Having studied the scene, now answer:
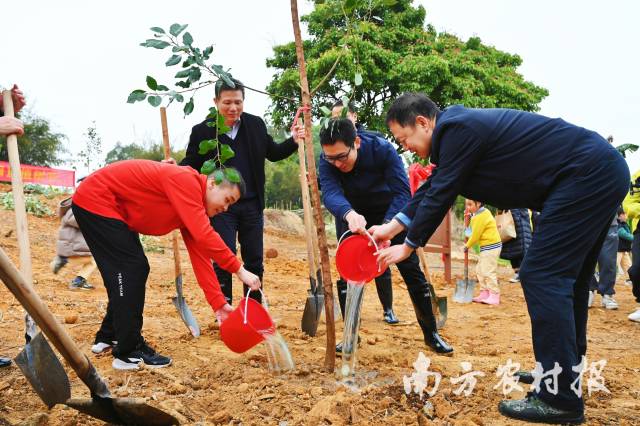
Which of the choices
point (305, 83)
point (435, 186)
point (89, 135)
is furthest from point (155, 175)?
point (89, 135)

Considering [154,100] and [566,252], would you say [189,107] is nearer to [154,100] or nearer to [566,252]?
[154,100]

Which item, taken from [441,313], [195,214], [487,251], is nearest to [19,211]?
[195,214]

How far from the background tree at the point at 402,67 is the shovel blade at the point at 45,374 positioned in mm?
12024

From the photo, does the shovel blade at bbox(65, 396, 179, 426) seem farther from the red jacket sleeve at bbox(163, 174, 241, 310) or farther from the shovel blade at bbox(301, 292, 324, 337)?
the shovel blade at bbox(301, 292, 324, 337)

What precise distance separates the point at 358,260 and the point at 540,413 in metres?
1.14

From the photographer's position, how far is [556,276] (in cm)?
229

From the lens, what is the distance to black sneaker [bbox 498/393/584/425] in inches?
89.4

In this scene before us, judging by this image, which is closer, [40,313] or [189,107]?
[40,313]

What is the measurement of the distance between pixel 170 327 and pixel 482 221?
427cm

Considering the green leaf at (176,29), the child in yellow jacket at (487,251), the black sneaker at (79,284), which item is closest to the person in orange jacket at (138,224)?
the green leaf at (176,29)

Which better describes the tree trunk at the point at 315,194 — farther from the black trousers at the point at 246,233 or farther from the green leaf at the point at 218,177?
the black trousers at the point at 246,233

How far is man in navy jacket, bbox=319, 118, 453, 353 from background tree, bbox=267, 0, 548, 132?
34.1ft

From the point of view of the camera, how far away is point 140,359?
3.07 metres

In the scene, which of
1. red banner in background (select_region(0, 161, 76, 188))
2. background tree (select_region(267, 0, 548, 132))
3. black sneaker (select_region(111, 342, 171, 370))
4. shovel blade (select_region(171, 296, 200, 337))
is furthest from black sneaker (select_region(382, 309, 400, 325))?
→ red banner in background (select_region(0, 161, 76, 188))
